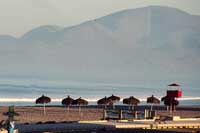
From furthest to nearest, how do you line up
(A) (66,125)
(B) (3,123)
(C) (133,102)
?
(C) (133,102)
(A) (66,125)
(B) (3,123)

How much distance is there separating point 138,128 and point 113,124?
2.07 meters

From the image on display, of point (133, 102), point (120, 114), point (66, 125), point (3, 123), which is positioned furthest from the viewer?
point (133, 102)

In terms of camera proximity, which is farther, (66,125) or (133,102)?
(133,102)

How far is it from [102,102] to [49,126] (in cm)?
1725

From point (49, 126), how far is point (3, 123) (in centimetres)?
305

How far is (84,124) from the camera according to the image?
158 ft

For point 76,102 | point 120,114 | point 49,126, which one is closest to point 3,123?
point 49,126

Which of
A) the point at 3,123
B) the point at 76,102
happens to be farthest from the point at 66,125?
the point at 76,102

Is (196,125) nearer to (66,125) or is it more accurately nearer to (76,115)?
(66,125)

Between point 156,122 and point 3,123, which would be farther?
point 156,122

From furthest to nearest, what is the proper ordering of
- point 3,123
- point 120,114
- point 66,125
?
point 120,114, point 66,125, point 3,123

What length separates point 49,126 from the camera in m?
46.4

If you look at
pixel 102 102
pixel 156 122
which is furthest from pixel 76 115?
pixel 156 122

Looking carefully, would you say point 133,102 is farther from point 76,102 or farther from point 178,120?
point 178,120
